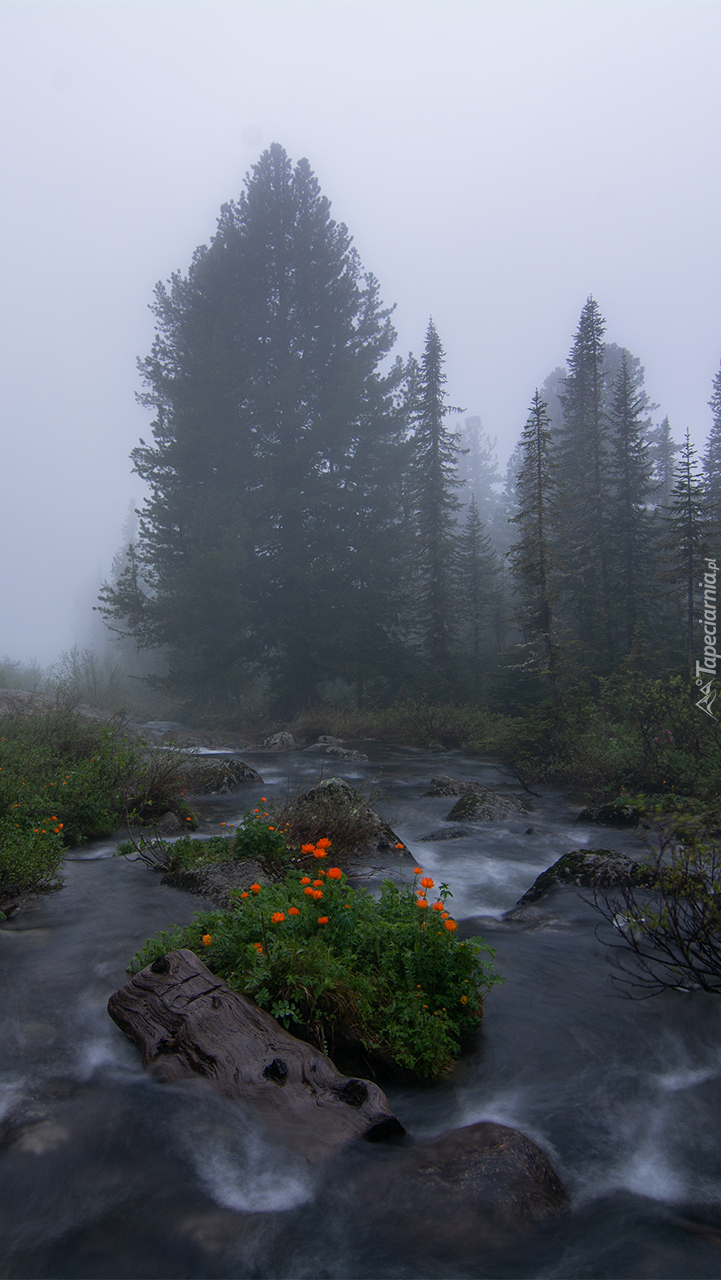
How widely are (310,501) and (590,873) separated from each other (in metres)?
20.7

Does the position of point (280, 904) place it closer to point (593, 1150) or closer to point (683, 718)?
point (593, 1150)

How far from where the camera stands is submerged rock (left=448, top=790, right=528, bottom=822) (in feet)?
36.9

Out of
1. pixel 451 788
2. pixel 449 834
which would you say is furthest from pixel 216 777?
pixel 449 834

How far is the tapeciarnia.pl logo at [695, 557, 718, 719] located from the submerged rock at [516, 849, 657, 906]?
18.5ft

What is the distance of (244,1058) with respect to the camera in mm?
3723

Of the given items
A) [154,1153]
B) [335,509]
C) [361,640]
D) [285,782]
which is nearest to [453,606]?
[361,640]

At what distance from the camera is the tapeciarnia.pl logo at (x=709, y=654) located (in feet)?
40.7

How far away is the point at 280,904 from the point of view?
4.83 metres

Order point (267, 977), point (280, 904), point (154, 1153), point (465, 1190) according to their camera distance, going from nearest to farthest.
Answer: point (465, 1190), point (154, 1153), point (267, 977), point (280, 904)

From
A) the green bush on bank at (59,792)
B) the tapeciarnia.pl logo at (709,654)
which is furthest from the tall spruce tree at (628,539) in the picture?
the green bush on bank at (59,792)

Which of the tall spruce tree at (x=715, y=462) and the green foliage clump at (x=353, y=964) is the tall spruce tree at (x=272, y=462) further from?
the green foliage clump at (x=353, y=964)

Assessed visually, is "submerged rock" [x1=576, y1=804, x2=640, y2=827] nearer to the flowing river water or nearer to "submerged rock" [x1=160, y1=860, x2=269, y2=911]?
the flowing river water

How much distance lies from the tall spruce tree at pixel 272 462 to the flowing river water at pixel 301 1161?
1942cm

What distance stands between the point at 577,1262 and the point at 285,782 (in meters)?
11.9
